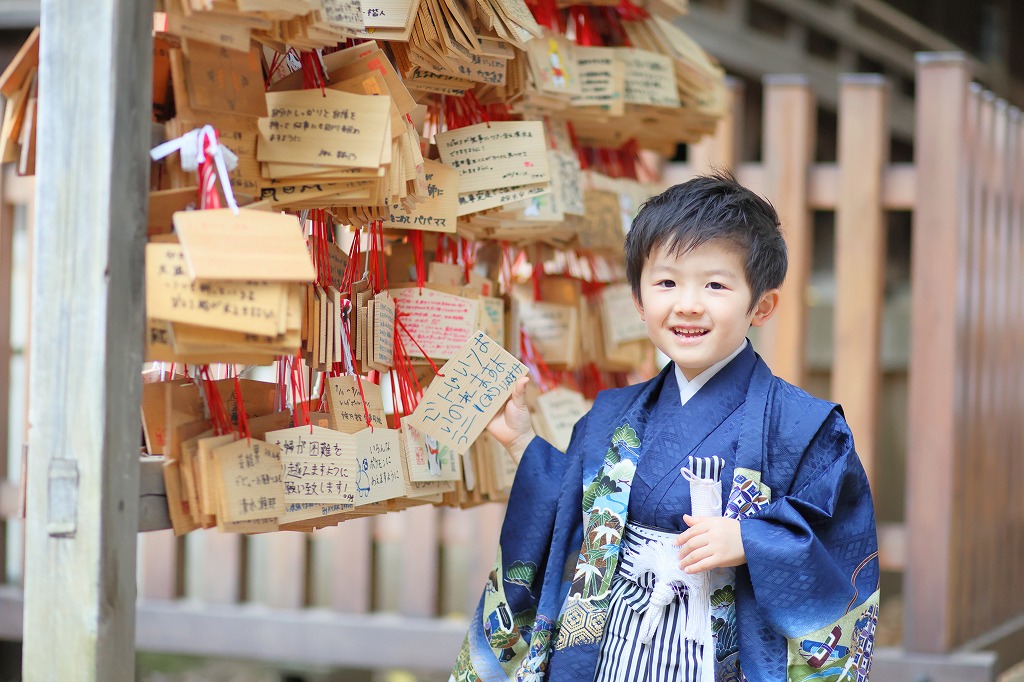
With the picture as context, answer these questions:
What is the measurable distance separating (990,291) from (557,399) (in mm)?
1830

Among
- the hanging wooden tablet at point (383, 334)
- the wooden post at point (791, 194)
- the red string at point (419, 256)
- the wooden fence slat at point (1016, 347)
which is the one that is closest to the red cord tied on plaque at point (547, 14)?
the red string at point (419, 256)

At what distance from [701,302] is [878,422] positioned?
2.00 metres

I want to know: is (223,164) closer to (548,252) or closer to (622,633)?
(622,633)

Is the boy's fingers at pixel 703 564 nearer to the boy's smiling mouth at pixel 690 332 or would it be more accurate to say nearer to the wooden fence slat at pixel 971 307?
the boy's smiling mouth at pixel 690 332

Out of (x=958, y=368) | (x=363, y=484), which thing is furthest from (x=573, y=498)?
(x=958, y=368)

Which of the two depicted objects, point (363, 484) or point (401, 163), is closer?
point (401, 163)

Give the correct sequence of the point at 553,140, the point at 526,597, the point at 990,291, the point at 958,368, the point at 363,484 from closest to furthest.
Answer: the point at 363,484 → the point at 526,597 → the point at 553,140 → the point at 958,368 → the point at 990,291

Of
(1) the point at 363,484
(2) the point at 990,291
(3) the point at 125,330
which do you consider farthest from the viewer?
(2) the point at 990,291

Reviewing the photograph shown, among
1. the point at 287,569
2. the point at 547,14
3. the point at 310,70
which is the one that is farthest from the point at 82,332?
the point at 287,569

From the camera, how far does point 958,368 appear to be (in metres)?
3.06

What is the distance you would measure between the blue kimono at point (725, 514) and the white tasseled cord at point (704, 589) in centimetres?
2

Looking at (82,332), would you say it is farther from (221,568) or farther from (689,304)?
(221,568)

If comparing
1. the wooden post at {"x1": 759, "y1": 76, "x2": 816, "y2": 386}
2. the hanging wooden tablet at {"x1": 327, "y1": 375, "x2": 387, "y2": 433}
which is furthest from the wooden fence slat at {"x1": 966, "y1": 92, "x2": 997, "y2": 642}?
the hanging wooden tablet at {"x1": 327, "y1": 375, "x2": 387, "y2": 433}

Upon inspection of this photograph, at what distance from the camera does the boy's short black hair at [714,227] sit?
60.1 inches
